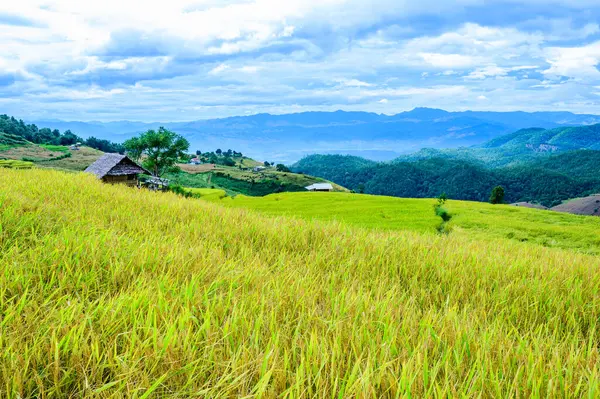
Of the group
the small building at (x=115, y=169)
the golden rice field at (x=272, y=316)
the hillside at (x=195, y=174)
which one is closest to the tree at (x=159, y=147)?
the small building at (x=115, y=169)

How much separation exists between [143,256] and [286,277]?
1.41 metres

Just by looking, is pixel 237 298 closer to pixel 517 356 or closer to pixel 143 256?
pixel 143 256

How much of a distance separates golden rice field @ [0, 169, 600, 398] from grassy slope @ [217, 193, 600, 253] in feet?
30.7

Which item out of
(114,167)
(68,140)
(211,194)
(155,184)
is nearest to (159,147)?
(155,184)

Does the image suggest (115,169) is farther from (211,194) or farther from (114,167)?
(211,194)

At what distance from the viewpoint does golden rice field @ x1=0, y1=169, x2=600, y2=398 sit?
1740 millimetres

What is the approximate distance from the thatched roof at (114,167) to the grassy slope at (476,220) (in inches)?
852

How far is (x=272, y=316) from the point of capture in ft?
7.57

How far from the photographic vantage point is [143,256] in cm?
365

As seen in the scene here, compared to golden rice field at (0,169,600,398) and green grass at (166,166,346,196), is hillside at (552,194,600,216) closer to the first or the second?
green grass at (166,166,346,196)

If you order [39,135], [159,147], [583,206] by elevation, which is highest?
[39,135]

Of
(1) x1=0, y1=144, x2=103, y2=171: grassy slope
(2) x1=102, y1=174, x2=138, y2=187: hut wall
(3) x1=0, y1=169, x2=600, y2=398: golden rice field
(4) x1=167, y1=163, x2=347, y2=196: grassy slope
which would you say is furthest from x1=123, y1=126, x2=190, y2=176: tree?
(3) x1=0, y1=169, x2=600, y2=398: golden rice field

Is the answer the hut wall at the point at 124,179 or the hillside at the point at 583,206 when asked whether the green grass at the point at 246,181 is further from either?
the hillside at the point at 583,206

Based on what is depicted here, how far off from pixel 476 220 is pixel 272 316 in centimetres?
2237
